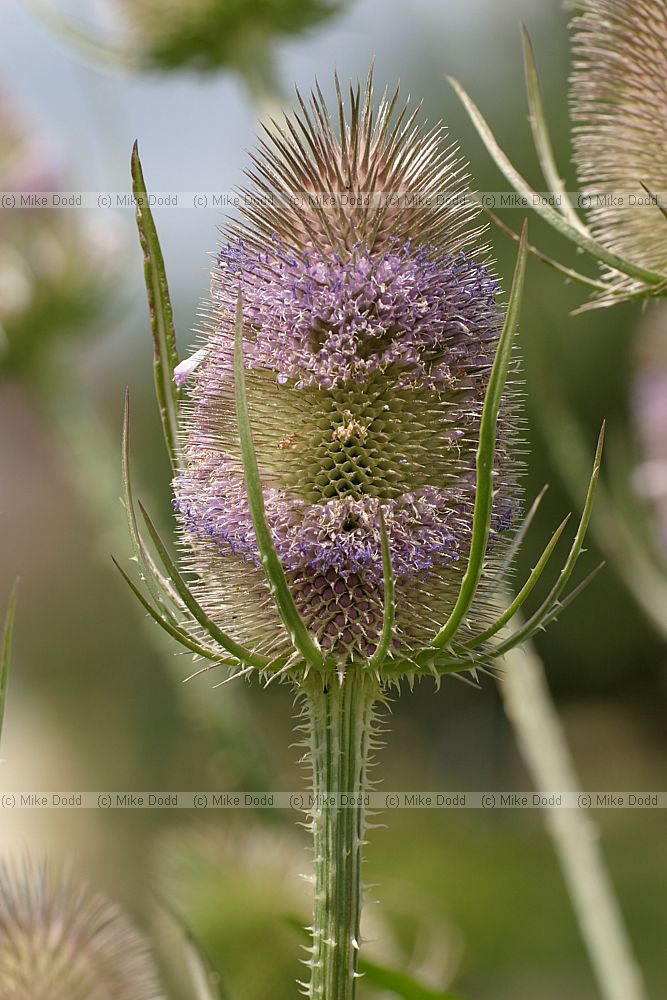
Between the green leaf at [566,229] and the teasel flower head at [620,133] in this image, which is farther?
the teasel flower head at [620,133]

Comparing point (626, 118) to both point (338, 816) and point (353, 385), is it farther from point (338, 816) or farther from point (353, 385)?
point (338, 816)

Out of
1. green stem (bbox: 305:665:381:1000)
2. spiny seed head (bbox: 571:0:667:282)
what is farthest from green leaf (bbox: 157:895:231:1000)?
spiny seed head (bbox: 571:0:667:282)

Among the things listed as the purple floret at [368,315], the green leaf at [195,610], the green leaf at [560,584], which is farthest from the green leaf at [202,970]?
the purple floret at [368,315]

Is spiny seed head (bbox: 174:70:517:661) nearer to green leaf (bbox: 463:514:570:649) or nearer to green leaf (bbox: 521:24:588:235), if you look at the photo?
green leaf (bbox: 463:514:570:649)

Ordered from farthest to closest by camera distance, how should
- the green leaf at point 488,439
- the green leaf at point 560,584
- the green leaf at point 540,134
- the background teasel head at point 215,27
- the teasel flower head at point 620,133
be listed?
the background teasel head at point 215,27
the teasel flower head at point 620,133
the green leaf at point 540,134
the green leaf at point 560,584
the green leaf at point 488,439

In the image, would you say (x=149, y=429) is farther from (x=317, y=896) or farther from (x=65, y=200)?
(x=317, y=896)

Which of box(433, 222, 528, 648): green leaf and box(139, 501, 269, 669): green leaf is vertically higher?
box(433, 222, 528, 648): green leaf

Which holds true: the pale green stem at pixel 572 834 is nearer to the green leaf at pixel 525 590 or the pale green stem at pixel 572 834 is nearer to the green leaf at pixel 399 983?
the green leaf at pixel 399 983
